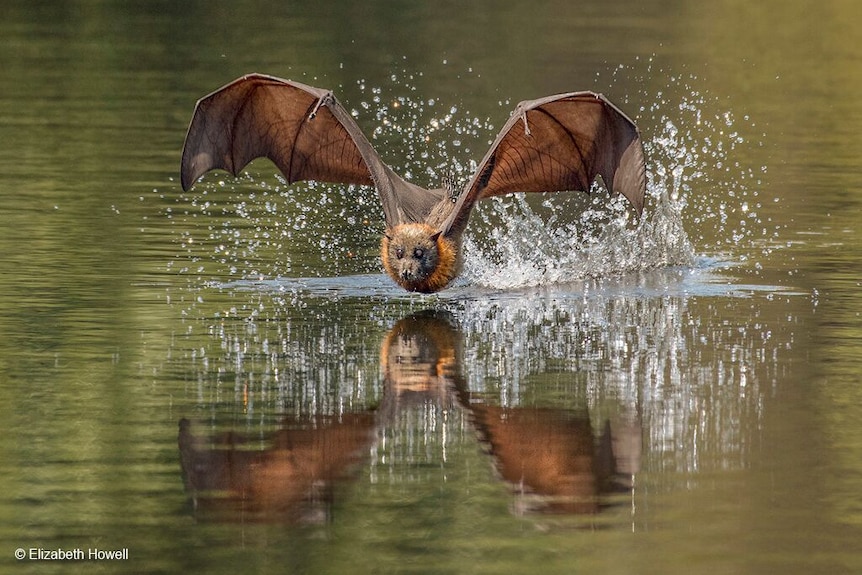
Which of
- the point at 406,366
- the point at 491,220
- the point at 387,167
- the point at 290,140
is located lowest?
the point at 406,366

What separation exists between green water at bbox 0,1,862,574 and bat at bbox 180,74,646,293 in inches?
19.3

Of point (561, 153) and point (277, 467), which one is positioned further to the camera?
point (561, 153)

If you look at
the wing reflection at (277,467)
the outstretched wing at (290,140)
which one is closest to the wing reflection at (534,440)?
the wing reflection at (277,467)

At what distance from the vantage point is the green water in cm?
723

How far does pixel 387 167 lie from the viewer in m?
12.8

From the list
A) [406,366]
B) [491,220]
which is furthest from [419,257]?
[491,220]

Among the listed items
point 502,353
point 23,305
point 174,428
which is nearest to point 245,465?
point 174,428

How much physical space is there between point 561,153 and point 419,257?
1.46m

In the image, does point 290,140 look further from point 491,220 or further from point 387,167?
point 491,220

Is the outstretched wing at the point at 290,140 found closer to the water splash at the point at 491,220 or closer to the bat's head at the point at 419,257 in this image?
the bat's head at the point at 419,257

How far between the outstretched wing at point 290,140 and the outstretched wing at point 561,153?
622 millimetres

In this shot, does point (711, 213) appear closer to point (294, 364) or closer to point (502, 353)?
point (502, 353)

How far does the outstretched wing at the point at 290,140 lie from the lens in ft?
40.6

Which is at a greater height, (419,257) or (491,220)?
(491,220)
